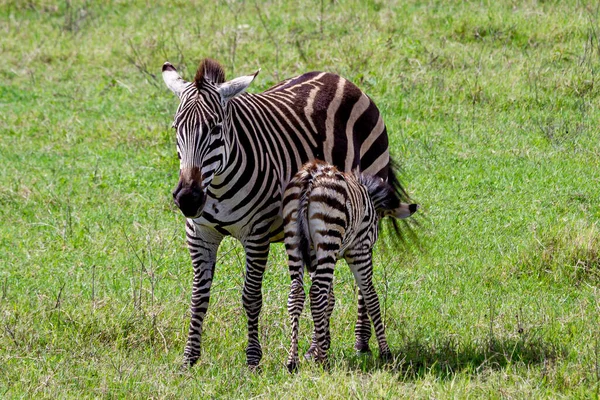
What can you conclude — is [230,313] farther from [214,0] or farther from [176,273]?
[214,0]

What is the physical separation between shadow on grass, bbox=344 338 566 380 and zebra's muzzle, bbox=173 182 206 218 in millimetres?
1462

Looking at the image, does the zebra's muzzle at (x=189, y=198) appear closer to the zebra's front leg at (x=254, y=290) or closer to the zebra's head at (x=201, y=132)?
the zebra's head at (x=201, y=132)

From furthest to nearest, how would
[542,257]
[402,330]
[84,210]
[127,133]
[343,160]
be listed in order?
[127,133] < [84,210] < [542,257] < [343,160] < [402,330]

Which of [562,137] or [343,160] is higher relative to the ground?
[343,160]

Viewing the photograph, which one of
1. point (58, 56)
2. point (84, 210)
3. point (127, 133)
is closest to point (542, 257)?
point (84, 210)

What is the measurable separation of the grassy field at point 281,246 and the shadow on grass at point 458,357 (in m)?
0.02

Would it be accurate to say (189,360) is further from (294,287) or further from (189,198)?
(189,198)

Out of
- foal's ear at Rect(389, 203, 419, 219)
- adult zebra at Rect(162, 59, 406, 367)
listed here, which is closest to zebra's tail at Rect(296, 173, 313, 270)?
adult zebra at Rect(162, 59, 406, 367)

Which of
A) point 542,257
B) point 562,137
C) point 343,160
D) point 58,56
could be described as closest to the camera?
point 343,160

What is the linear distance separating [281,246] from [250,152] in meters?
2.91

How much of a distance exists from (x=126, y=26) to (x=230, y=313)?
9.14m

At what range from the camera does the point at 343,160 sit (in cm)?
744

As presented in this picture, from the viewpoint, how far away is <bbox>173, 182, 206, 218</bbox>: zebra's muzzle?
5.76m

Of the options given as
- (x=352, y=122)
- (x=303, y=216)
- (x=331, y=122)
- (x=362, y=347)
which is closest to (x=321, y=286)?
(x=303, y=216)
